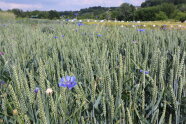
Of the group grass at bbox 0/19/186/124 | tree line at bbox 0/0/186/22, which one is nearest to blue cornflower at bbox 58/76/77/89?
grass at bbox 0/19/186/124

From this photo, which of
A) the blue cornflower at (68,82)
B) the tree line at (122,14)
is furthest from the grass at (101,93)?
the tree line at (122,14)

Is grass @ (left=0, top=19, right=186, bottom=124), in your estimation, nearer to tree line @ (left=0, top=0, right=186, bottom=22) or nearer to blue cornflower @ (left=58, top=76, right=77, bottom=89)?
blue cornflower @ (left=58, top=76, right=77, bottom=89)

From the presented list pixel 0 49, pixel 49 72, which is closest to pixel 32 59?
pixel 49 72

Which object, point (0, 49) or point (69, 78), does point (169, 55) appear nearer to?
point (69, 78)

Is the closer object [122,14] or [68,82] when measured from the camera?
[68,82]

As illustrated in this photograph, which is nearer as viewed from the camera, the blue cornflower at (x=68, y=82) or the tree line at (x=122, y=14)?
the blue cornflower at (x=68, y=82)

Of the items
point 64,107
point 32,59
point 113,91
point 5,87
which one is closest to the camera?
point 64,107

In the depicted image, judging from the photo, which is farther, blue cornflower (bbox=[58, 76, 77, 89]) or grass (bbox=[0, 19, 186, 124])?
blue cornflower (bbox=[58, 76, 77, 89])

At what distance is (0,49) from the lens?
6.51 ft

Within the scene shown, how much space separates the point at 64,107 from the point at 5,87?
584 mm

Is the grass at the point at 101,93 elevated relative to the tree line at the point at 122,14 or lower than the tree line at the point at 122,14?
lower

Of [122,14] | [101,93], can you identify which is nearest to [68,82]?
[101,93]

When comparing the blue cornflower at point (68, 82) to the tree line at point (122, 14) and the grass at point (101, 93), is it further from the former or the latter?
the tree line at point (122, 14)

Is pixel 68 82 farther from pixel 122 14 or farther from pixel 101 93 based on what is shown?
pixel 122 14
